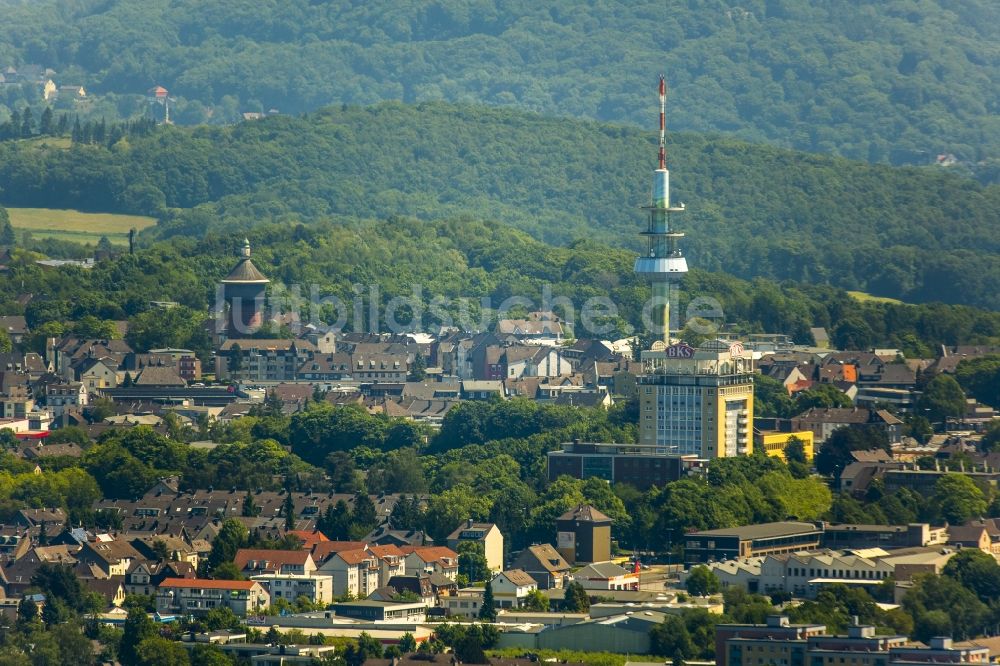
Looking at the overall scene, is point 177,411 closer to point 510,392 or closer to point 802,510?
point 510,392

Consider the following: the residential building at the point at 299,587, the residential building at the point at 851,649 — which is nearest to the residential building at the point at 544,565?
the residential building at the point at 299,587

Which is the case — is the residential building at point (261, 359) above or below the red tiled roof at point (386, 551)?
above

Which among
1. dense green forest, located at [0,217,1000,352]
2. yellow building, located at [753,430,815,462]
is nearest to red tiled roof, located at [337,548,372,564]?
yellow building, located at [753,430,815,462]

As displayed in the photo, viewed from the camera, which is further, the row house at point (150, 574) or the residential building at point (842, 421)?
the residential building at point (842, 421)

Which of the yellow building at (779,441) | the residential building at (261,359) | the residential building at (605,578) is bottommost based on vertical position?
the residential building at (605,578)

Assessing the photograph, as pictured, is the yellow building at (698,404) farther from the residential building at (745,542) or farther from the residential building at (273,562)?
the residential building at (273,562)

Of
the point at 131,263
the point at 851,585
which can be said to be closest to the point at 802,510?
the point at 851,585

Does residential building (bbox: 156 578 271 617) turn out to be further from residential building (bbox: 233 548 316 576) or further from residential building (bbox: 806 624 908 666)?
residential building (bbox: 806 624 908 666)
